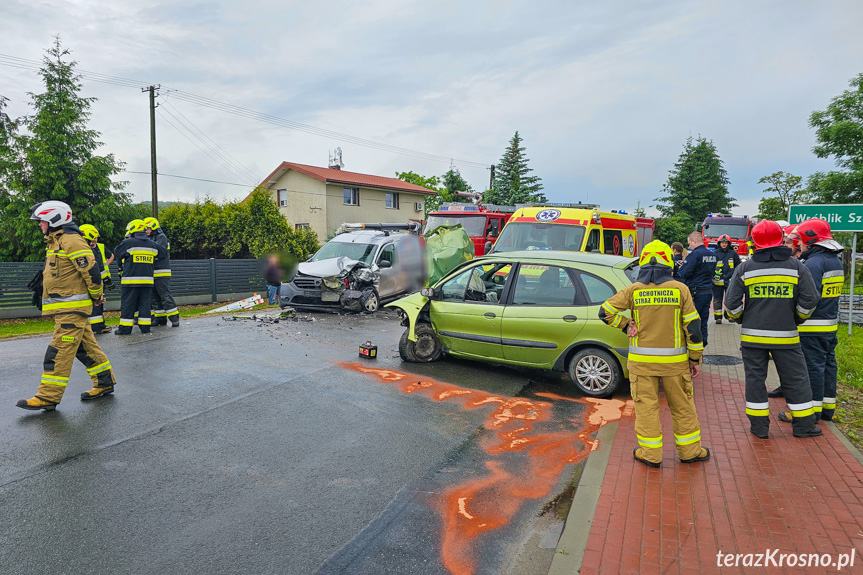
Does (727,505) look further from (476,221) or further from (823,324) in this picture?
(476,221)

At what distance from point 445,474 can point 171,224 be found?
22650mm

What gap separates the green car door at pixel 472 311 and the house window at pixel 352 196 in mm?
31264

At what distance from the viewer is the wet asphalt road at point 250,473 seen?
325cm

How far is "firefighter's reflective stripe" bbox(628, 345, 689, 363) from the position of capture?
448 cm

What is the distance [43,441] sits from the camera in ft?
16.0

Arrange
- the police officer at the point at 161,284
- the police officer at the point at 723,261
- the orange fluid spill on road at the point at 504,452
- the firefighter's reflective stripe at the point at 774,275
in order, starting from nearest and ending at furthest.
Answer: the orange fluid spill on road at the point at 504,452, the firefighter's reflective stripe at the point at 774,275, the police officer at the point at 161,284, the police officer at the point at 723,261

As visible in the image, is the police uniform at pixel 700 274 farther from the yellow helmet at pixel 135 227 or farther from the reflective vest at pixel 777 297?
the yellow helmet at pixel 135 227

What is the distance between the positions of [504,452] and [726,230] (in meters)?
23.4

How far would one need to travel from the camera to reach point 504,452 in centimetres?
489

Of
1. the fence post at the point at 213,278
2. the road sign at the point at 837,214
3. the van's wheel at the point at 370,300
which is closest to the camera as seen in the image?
the road sign at the point at 837,214

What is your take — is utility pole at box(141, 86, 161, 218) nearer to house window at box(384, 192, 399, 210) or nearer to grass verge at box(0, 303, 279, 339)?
grass verge at box(0, 303, 279, 339)

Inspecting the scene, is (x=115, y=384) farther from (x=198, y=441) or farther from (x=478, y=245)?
(x=478, y=245)

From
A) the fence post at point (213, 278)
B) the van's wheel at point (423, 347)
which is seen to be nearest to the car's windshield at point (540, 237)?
the van's wheel at point (423, 347)

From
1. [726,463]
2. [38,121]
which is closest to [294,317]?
[726,463]
